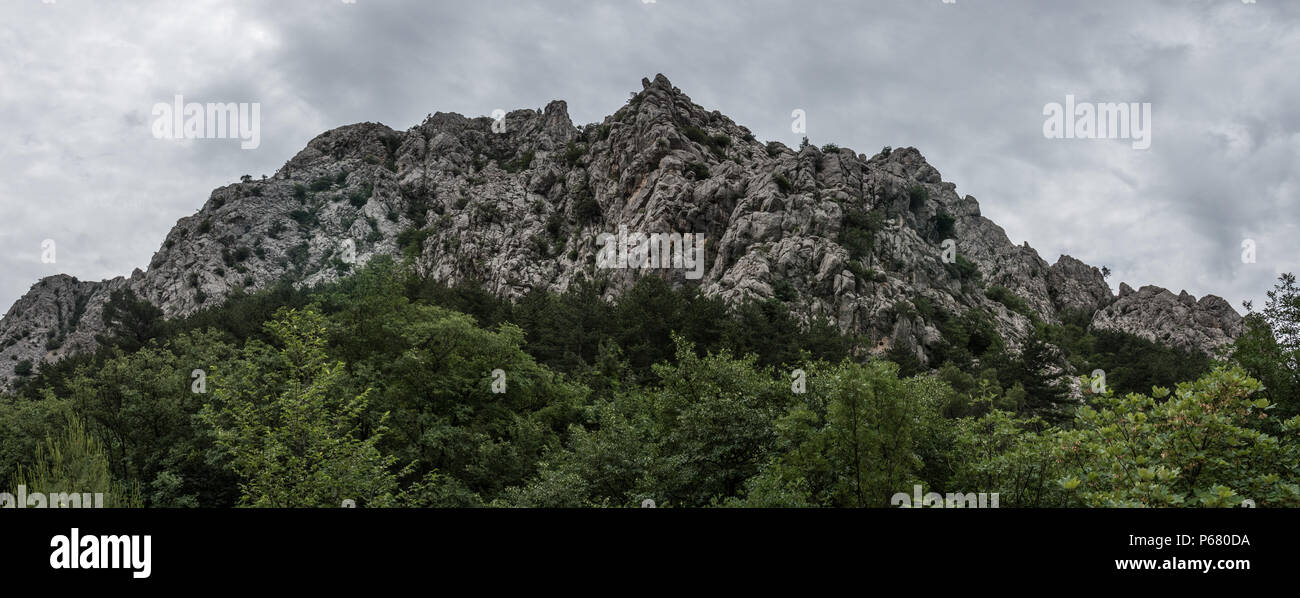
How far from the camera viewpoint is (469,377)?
28016mm

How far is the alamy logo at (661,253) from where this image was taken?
74.7m

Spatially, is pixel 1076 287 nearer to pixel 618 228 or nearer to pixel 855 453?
pixel 618 228

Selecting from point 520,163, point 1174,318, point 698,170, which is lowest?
point 1174,318

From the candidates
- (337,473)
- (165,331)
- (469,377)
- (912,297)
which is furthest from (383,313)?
(912,297)

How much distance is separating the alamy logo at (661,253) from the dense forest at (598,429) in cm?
3211

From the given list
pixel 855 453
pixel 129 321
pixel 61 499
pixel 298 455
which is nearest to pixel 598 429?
pixel 298 455

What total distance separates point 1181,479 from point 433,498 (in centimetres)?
1925

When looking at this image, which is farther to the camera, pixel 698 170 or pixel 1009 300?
pixel 1009 300

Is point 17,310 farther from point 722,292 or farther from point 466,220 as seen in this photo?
point 722,292

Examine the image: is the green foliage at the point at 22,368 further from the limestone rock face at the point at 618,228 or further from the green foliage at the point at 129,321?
the green foliage at the point at 129,321

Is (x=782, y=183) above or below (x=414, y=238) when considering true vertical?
above
